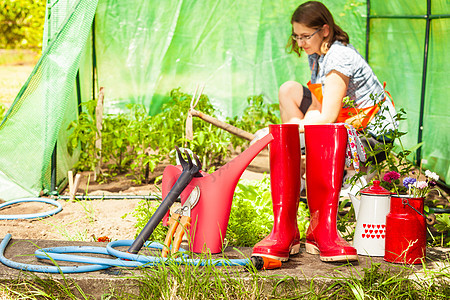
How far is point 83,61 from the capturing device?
159 inches

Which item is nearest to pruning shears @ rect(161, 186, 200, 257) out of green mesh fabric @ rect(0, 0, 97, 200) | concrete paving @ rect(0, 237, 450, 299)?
concrete paving @ rect(0, 237, 450, 299)

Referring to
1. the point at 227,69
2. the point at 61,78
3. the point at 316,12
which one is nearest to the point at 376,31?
the point at 227,69

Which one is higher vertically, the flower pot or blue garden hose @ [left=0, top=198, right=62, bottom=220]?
the flower pot

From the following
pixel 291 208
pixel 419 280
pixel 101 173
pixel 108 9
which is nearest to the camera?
pixel 419 280

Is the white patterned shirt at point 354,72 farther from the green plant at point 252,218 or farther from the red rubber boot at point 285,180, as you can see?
the red rubber boot at point 285,180

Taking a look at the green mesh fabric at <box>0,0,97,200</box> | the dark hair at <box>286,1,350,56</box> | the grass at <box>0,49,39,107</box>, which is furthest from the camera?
the grass at <box>0,49,39,107</box>

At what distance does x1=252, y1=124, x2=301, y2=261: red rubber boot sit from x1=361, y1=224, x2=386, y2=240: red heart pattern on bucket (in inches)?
11.1

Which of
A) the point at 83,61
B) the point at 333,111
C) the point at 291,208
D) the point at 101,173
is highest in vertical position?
the point at 83,61

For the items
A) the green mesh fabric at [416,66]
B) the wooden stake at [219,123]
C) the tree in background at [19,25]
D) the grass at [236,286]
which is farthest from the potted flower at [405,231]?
the tree in background at [19,25]

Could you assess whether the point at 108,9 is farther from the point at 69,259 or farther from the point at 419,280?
the point at 419,280

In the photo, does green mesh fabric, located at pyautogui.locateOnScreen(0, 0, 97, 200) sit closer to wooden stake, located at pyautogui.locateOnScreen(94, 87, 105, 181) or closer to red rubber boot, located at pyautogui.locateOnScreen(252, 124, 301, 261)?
wooden stake, located at pyautogui.locateOnScreen(94, 87, 105, 181)

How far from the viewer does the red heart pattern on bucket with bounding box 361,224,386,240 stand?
1.91m

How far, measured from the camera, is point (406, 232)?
178cm

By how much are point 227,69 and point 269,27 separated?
1.88 ft
